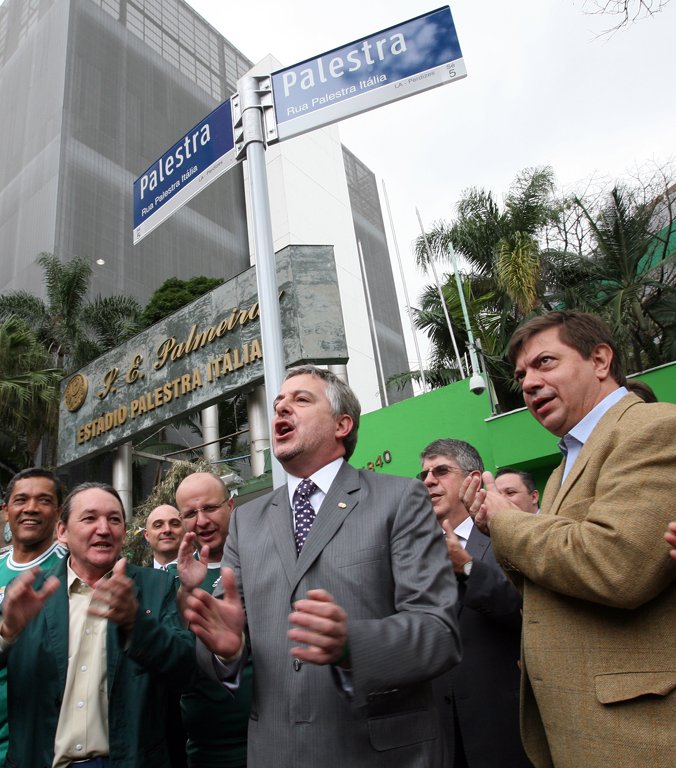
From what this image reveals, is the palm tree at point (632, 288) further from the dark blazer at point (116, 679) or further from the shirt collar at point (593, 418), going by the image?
the dark blazer at point (116, 679)

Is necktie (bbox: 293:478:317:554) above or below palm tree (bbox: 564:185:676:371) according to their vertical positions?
below

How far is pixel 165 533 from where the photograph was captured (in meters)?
4.89

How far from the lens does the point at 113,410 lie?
51.1 ft

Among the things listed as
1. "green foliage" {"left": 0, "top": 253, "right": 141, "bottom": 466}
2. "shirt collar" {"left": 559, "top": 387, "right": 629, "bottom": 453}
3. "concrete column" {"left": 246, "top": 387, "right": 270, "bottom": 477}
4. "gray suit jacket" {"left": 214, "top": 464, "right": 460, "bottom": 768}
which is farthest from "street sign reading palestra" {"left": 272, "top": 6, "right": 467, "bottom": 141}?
"green foliage" {"left": 0, "top": 253, "right": 141, "bottom": 466}

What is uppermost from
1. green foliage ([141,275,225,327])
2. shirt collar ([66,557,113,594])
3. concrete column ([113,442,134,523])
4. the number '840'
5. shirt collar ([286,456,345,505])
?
green foliage ([141,275,225,327])

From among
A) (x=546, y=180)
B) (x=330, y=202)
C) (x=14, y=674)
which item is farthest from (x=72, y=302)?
(x=14, y=674)

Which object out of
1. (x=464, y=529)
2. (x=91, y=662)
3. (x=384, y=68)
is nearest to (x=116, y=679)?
(x=91, y=662)

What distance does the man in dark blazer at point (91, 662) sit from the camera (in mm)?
2051

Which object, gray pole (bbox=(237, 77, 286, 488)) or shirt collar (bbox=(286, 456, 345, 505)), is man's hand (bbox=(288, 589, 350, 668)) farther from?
gray pole (bbox=(237, 77, 286, 488))

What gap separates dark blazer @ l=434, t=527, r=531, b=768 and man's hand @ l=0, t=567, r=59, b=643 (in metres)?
1.53

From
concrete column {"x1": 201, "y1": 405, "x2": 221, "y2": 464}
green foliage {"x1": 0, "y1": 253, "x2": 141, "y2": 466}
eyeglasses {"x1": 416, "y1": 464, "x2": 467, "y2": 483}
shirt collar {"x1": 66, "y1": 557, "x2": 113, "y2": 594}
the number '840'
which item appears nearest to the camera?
shirt collar {"x1": 66, "y1": 557, "x2": 113, "y2": 594}

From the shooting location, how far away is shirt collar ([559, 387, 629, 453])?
2.10 meters

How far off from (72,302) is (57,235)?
5010 millimetres

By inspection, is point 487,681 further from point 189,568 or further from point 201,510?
point 201,510
